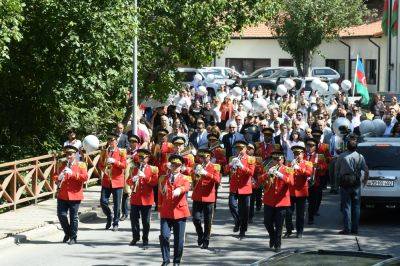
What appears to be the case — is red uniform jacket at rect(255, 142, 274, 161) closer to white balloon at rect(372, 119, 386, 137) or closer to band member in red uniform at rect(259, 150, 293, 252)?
band member in red uniform at rect(259, 150, 293, 252)

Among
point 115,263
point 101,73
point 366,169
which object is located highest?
point 101,73

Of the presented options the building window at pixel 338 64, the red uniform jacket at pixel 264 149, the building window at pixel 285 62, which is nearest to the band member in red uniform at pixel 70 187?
the red uniform jacket at pixel 264 149

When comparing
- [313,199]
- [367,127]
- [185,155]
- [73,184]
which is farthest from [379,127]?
[73,184]

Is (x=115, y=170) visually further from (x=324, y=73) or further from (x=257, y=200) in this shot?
(x=324, y=73)

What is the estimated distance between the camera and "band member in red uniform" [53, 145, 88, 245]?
54.7 feet

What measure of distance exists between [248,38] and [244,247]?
47.4m

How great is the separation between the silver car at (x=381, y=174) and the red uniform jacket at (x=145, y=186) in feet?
14.8

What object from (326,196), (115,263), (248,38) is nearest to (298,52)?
(248,38)

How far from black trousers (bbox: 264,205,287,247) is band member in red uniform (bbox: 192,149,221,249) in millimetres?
965

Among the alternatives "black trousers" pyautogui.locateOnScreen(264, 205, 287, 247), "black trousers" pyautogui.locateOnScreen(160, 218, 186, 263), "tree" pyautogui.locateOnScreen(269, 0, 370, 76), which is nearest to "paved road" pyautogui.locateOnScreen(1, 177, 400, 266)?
"black trousers" pyautogui.locateOnScreen(264, 205, 287, 247)

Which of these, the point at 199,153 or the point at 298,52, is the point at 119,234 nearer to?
the point at 199,153

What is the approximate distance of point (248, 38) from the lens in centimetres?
6334

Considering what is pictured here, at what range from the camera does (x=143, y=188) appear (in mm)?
16328

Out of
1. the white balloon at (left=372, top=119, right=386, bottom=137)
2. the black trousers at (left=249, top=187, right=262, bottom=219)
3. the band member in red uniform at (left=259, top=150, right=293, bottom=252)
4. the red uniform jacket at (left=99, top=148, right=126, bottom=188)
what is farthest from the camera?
the white balloon at (left=372, top=119, right=386, bottom=137)
